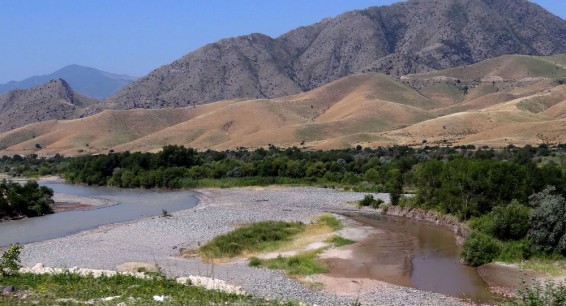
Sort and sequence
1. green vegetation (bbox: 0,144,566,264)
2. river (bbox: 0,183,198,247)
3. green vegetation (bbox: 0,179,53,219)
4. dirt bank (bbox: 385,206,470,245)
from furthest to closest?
green vegetation (bbox: 0,179,53,219), river (bbox: 0,183,198,247), dirt bank (bbox: 385,206,470,245), green vegetation (bbox: 0,144,566,264)

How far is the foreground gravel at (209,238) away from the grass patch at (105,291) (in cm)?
406

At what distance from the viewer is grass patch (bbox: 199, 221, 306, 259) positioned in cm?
3817

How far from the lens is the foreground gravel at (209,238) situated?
26.8 meters

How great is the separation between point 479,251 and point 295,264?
421 inches

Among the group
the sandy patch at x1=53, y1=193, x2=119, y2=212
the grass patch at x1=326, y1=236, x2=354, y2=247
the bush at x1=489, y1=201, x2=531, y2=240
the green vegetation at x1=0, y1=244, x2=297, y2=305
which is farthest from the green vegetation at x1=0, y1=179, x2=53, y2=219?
the bush at x1=489, y1=201, x2=531, y2=240

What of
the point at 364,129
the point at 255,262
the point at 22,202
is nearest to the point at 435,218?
the point at 255,262

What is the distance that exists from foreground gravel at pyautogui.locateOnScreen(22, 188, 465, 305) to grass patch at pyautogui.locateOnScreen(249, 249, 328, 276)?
87cm

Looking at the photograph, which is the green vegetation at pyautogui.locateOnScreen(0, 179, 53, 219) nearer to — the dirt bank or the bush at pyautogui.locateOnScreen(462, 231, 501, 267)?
the dirt bank

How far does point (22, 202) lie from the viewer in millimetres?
59688

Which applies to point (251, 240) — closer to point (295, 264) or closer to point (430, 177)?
point (295, 264)

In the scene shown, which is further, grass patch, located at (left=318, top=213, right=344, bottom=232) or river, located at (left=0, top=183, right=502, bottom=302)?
grass patch, located at (left=318, top=213, right=344, bottom=232)

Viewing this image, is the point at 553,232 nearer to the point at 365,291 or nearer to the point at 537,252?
the point at 537,252

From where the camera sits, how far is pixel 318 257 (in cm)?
3600

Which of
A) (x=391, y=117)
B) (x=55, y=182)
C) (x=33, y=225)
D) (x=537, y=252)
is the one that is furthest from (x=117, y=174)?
(x=391, y=117)
